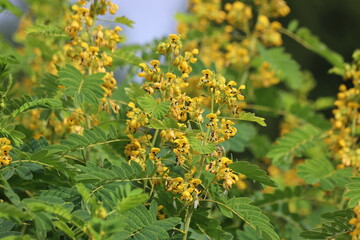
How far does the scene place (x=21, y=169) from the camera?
2.13 metres

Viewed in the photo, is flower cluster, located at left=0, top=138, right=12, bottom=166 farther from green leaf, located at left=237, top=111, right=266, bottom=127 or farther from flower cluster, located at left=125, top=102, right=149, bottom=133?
green leaf, located at left=237, top=111, right=266, bottom=127

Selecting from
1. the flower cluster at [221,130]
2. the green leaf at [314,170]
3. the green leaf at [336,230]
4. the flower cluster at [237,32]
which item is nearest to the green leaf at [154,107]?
the flower cluster at [221,130]

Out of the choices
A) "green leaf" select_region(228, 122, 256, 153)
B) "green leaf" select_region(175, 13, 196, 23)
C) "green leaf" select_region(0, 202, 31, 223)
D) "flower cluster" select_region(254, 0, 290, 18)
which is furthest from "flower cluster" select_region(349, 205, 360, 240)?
"green leaf" select_region(175, 13, 196, 23)

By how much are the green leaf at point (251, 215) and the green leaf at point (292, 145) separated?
0.92 metres

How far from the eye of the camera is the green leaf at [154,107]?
6.80 feet

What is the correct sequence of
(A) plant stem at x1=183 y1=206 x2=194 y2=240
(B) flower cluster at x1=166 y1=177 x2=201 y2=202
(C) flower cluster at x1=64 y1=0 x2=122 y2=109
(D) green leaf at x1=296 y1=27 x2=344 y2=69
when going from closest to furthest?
(B) flower cluster at x1=166 y1=177 x2=201 y2=202 → (A) plant stem at x1=183 y1=206 x2=194 y2=240 → (C) flower cluster at x1=64 y1=0 x2=122 y2=109 → (D) green leaf at x1=296 y1=27 x2=344 y2=69

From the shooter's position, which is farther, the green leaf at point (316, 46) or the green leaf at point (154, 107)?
the green leaf at point (316, 46)

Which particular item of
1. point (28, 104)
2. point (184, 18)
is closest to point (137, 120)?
point (28, 104)

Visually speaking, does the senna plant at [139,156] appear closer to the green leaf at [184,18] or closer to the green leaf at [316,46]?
the green leaf at [316,46]

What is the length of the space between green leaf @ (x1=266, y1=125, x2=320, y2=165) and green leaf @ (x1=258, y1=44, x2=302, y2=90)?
2.58 feet

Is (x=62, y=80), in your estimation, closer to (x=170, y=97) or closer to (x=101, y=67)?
(x=101, y=67)

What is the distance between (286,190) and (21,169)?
1.55 metres

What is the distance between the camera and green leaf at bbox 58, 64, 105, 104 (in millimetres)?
2254

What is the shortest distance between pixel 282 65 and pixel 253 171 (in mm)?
1995
